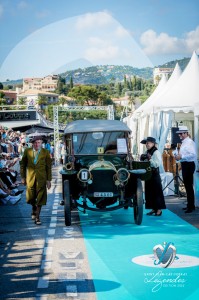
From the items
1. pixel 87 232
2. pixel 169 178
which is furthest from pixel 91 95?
pixel 87 232

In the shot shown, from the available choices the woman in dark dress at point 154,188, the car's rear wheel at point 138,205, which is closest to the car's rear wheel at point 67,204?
the car's rear wheel at point 138,205

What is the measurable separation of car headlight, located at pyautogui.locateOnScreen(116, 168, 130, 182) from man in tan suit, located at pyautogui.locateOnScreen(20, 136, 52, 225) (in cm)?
153

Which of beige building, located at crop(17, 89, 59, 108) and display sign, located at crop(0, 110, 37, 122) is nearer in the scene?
display sign, located at crop(0, 110, 37, 122)

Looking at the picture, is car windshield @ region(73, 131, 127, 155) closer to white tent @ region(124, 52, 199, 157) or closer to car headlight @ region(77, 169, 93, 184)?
car headlight @ region(77, 169, 93, 184)

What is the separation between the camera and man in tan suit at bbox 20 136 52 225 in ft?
36.9

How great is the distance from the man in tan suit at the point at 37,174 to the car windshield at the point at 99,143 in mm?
1061

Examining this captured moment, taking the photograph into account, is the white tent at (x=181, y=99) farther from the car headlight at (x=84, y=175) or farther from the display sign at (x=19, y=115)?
the display sign at (x=19, y=115)

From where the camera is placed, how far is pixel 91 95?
90.9m

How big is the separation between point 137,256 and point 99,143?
4720mm

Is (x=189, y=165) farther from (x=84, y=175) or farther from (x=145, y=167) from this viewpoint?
(x=84, y=175)

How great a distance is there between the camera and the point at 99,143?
12211 millimetres

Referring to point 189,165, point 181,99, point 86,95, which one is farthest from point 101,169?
point 86,95

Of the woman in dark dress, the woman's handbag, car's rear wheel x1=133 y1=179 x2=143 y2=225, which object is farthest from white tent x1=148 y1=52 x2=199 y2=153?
car's rear wheel x1=133 y1=179 x2=143 y2=225

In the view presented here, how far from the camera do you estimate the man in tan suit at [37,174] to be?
36.9 feet
